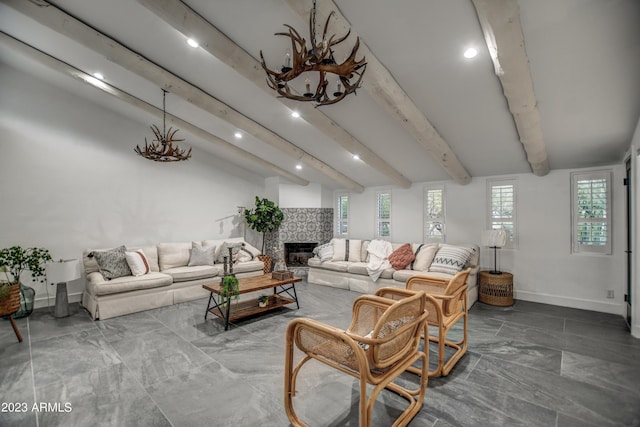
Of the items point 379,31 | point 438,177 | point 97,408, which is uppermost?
point 379,31

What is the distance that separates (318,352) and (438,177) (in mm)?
4664

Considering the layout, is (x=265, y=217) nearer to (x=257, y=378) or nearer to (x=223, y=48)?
(x=223, y=48)

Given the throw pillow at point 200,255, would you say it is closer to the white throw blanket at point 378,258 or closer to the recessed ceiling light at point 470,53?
the white throw blanket at point 378,258

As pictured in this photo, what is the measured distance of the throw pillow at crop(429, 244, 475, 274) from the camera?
4690 mm

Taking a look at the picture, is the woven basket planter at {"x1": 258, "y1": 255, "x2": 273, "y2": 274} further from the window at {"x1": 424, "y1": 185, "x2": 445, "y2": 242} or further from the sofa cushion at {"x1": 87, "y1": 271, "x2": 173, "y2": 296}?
the window at {"x1": 424, "y1": 185, "x2": 445, "y2": 242}

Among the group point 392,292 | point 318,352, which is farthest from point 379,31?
point 318,352

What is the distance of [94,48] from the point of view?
318cm

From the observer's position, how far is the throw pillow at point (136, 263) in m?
Answer: 4.54

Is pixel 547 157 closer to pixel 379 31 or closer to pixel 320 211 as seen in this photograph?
pixel 379 31

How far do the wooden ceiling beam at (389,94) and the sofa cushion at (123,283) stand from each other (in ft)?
13.1

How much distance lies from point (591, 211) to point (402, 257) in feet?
9.28

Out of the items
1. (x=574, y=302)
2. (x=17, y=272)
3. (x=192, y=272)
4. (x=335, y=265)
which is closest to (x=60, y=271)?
(x=17, y=272)

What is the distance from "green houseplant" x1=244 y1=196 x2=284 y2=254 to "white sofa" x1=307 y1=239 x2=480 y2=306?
1.32 meters

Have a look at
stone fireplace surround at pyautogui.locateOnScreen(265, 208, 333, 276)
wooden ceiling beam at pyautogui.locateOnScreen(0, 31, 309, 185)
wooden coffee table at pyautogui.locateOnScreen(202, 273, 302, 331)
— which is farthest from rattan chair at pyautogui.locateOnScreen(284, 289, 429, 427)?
stone fireplace surround at pyautogui.locateOnScreen(265, 208, 333, 276)
